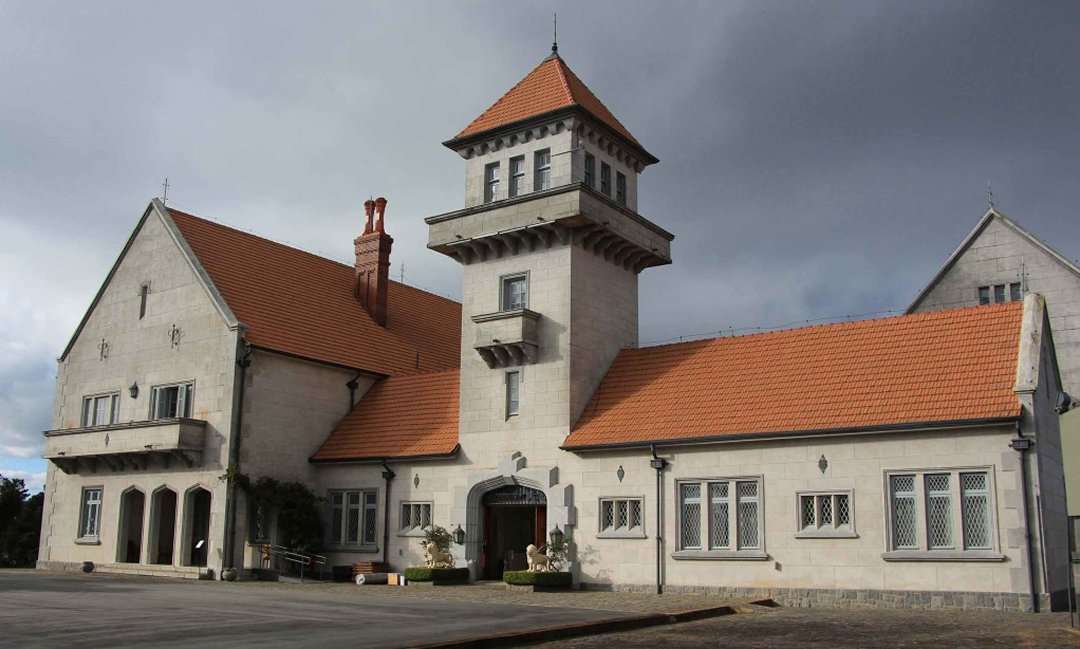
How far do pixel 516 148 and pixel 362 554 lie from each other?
13622 mm

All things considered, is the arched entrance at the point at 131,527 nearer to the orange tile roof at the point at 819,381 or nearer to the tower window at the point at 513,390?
the tower window at the point at 513,390

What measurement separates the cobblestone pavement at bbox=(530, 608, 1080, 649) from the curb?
0.82 ft

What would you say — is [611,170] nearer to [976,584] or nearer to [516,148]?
[516,148]

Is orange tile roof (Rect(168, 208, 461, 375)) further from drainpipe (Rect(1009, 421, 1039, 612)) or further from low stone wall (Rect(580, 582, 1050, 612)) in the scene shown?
drainpipe (Rect(1009, 421, 1039, 612))

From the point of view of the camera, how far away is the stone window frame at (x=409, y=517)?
102 ft

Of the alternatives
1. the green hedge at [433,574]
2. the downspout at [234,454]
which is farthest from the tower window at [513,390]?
the downspout at [234,454]

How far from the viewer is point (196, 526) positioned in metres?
35.2

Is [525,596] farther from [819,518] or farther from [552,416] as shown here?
[819,518]

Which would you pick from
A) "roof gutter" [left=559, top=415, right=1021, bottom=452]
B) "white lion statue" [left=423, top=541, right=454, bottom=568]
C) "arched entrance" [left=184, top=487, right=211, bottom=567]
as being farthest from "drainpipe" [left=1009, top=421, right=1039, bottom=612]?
"arched entrance" [left=184, top=487, right=211, bottom=567]

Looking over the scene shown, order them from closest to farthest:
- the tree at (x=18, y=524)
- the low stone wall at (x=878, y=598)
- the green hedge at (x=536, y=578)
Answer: the low stone wall at (x=878, y=598) → the green hedge at (x=536, y=578) → the tree at (x=18, y=524)

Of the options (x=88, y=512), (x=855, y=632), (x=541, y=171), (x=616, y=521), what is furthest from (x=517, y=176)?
(x=88, y=512)

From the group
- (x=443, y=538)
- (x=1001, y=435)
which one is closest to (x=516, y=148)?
(x=443, y=538)

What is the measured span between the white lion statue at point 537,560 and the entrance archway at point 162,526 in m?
13.5

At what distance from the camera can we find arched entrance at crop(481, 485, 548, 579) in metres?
29.5
